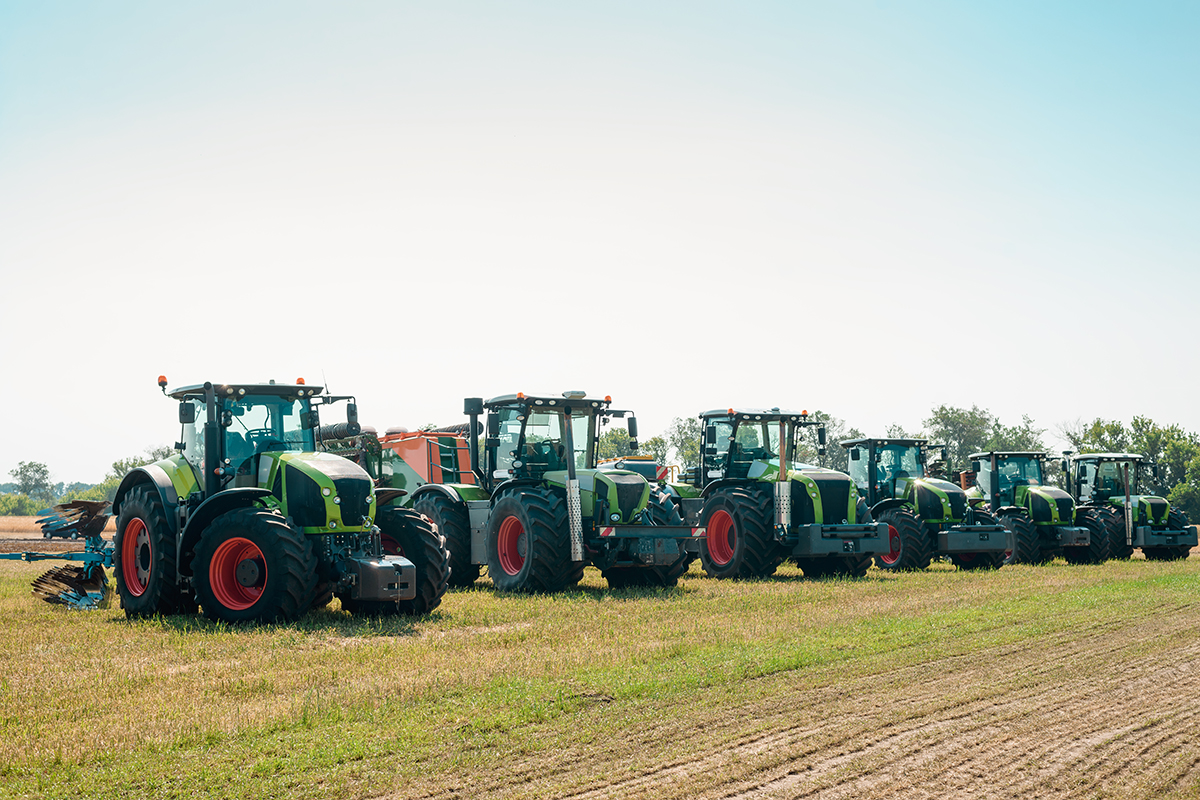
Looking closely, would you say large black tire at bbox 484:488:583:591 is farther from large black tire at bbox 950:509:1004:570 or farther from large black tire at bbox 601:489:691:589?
large black tire at bbox 950:509:1004:570

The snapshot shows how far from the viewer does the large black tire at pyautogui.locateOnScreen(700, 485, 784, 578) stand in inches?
659

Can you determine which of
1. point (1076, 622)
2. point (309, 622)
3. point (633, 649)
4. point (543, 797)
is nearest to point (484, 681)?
point (633, 649)

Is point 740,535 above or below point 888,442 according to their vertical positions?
below

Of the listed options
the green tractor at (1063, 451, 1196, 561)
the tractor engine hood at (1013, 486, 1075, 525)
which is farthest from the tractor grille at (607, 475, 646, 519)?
the green tractor at (1063, 451, 1196, 561)

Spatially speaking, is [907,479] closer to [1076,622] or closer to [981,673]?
[1076,622]

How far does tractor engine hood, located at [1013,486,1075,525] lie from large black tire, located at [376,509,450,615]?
1525 centimetres

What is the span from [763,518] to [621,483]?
3.46 m

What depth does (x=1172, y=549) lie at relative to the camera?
23484 millimetres

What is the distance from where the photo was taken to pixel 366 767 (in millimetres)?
5520

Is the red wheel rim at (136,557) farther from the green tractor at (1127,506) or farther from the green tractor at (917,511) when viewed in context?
the green tractor at (1127,506)

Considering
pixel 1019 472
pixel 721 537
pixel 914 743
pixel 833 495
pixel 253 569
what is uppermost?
Result: pixel 1019 472

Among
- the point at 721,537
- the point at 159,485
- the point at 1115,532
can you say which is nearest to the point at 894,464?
the point at 721,537

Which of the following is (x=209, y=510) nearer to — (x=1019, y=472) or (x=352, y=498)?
(x=352, y=498)

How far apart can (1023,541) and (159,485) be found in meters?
17.0
